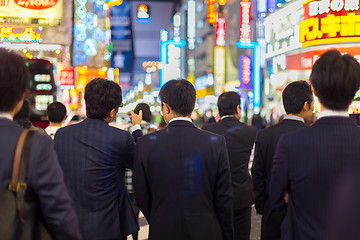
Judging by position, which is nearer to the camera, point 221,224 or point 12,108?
point 12,108

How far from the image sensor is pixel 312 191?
240 centimetres

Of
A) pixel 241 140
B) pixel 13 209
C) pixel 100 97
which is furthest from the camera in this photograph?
pixel 241 140

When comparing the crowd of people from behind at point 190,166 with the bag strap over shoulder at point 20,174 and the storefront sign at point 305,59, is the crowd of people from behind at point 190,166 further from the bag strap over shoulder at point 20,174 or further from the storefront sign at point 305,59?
the storefront sign at point 305,59

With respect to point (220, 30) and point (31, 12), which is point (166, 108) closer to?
point (31, 12)

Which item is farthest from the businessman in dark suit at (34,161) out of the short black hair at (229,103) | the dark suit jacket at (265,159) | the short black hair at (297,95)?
the short black hair at (229,103)

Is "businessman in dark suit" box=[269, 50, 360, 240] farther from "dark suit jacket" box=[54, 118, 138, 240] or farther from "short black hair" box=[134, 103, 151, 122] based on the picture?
"short black hair" box=[134, 103, 151, 122]

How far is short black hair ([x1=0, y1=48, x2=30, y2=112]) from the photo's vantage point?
2195 mm

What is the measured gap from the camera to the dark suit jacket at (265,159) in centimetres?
382

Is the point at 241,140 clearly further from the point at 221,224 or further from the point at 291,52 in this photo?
the point at 291,52

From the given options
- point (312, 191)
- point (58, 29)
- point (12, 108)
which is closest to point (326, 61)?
point (312, 191)

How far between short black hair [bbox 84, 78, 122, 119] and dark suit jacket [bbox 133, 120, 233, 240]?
1.35 feet

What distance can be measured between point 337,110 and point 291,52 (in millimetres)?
20639

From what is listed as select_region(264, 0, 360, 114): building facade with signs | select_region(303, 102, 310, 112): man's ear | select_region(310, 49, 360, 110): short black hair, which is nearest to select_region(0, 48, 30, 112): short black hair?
select_region(310, 49, 360, 110): short black hair

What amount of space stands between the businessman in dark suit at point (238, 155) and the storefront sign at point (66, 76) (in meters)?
20.5
